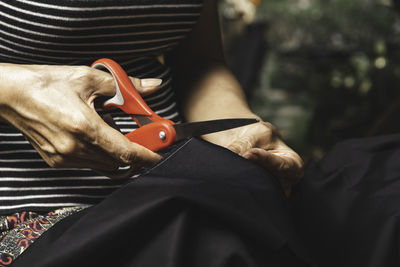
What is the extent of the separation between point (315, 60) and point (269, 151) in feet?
7.82

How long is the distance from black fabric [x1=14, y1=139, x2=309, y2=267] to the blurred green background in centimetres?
127

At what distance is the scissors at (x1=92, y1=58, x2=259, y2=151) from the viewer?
1.74ft

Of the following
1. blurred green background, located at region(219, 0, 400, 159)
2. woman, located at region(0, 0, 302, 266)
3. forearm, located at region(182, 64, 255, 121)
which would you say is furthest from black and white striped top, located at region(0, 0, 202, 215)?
blurred green background, located at region(219, 0, 400, 159)

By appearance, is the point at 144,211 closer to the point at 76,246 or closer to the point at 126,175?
the point at 76,246

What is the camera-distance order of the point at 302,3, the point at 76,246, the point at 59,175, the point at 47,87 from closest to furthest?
the point at 76,246 → the point at 47,87 → the point at 59,175 → the point at 302,3

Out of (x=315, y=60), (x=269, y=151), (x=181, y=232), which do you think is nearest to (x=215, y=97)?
(x=269, y=151)

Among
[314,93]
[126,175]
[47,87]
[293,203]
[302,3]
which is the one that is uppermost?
[47,87]

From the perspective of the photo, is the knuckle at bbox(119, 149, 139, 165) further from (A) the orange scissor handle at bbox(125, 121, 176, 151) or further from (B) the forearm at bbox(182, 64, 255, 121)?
(B) the forearm at bbox(182, 64, 255, 121)

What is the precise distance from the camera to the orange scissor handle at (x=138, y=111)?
1.73 ft

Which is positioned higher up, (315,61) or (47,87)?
(47,87)

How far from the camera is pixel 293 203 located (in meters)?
0.67

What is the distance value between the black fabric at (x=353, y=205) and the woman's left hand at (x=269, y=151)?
0.06 meters

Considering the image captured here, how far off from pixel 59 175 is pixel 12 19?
9.1 inches

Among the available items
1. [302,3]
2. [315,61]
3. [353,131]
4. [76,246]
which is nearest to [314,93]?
[315,61]
